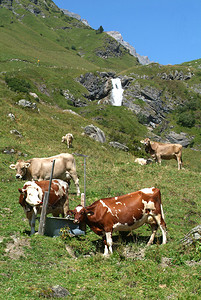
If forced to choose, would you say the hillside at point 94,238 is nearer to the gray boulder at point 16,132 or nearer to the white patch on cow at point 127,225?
the gray boulder at point 16,132

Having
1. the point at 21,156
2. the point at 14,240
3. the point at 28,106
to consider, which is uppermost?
the point at 28,106

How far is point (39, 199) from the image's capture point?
11.3m

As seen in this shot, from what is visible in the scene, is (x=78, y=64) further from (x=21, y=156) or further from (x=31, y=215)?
(x=31, y=215)

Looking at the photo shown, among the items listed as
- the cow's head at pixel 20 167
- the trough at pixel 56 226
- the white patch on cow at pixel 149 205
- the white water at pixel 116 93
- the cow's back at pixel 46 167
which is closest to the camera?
the trough at pixel 56 226

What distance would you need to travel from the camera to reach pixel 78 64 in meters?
133

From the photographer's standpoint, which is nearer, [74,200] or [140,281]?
[140,281]

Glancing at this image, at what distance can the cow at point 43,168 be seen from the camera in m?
17.3

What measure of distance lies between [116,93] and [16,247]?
86.2m

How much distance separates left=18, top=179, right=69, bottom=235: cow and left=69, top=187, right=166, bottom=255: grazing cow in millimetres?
1450

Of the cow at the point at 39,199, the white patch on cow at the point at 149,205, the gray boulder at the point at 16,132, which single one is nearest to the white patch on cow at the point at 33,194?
the cow at the point at 39,199

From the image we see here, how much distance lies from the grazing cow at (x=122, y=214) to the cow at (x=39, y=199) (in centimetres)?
145

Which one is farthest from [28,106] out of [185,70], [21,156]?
[185,70]

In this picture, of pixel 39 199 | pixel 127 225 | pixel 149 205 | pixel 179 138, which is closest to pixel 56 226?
pixel 39 199

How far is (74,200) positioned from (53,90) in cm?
6756
